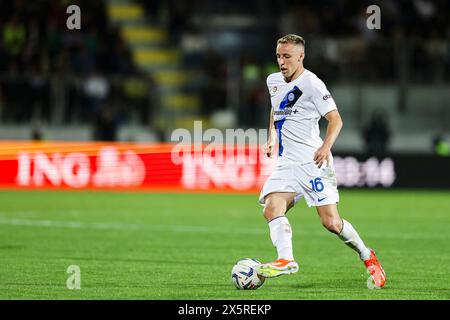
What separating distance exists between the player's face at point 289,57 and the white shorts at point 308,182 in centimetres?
84

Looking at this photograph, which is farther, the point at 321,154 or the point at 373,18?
the point at 373,18

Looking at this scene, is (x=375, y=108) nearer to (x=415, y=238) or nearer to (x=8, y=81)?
(x=8, y=81)

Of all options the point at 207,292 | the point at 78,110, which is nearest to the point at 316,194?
the point at 207,292

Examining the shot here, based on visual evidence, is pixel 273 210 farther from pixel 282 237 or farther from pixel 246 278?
pixel 246 278

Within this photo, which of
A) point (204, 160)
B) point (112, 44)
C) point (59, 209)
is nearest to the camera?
point (59, 209)

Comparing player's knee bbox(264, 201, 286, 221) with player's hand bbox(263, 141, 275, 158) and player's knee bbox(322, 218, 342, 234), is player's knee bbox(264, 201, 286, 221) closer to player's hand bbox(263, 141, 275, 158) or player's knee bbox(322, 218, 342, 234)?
player's knee bbox(322, 218, 342, 234)

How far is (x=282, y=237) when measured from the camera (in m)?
10.4

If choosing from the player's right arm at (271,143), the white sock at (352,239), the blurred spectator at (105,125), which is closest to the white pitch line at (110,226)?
the player's right arm at (271,143)

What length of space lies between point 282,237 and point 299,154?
81cm

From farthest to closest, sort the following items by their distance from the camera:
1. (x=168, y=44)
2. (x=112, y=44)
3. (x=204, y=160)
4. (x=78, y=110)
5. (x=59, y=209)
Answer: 1. (x=168, y=44)
2. (x=112, y=44)
3. (x=78, y=110)
4. (x=204, y=160)
5. (x=59, y=209)

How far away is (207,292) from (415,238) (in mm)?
6655

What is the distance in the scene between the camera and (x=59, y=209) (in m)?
21.2

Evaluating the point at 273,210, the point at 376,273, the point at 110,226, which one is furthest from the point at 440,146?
the point at 273,210

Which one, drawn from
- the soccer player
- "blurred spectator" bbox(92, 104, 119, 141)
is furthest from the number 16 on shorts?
"blurred spectator" bbox(92, 104, 119, 141)
